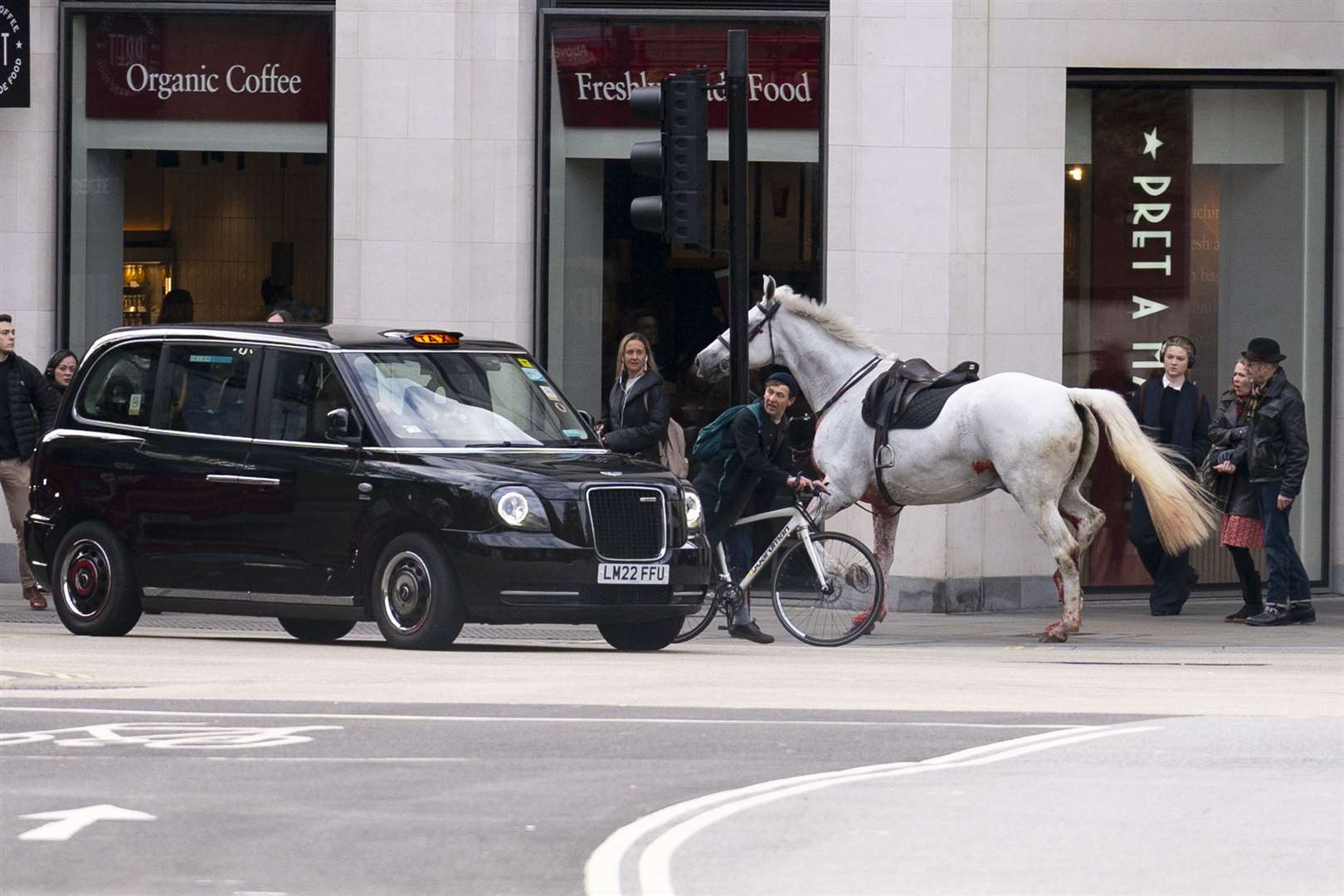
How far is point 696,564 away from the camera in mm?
13680

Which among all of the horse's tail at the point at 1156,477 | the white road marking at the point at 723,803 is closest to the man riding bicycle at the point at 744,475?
the horse's tail at the point at 1156,477

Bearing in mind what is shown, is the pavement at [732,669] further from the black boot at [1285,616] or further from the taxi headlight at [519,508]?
the taxi headlight at [519,508]

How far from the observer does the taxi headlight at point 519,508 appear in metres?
13.0

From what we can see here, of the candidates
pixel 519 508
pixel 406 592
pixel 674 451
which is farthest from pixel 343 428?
pixel 674 451

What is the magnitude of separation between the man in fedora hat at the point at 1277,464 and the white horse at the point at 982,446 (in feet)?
3.57

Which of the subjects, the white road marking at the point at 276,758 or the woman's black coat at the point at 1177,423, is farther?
the woman's black coat at the point at 1177,423

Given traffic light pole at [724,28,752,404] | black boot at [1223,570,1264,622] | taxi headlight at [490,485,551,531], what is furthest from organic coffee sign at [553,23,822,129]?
taxi headlight at [490,485,551,531]

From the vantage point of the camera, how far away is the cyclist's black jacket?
1516 cm

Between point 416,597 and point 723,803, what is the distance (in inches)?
232

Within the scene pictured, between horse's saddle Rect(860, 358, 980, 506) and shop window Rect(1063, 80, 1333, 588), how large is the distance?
3.26 m

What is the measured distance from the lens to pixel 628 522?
13.4 m

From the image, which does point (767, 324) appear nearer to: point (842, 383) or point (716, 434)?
point (842, 383)

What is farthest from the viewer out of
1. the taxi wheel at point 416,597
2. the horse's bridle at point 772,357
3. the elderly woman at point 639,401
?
the elderly woman at point 639,401

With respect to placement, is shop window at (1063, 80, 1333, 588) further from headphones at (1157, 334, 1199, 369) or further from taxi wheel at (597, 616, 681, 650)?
taxi wheel at (597, 616, 681, 650)
